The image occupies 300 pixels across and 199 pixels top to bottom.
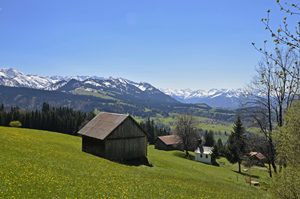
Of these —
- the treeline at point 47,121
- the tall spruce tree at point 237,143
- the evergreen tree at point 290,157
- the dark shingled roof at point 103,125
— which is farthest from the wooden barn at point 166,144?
the evergreen tree at point 290,157

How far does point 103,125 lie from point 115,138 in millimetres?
4120

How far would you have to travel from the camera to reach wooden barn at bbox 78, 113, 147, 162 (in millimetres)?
47312

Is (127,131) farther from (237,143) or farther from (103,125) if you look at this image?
(237,143)

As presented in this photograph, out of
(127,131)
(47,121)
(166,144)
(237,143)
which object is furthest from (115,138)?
(47,121)

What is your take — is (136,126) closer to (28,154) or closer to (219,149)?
(28,154)

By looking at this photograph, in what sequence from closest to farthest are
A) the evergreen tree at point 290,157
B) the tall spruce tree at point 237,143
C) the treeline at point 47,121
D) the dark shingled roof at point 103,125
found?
1. the evergreen tree at point 290,157
2. the dark shingled roof at point 103,125
3. the tall spruce tree at point 237,143
4. the treeline at point 47,121

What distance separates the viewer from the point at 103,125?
166 ft

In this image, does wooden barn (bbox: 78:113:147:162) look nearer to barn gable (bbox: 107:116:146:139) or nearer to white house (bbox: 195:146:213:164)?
barn gable (bbox: 107:116:146:139)

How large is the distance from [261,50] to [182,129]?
92.6m

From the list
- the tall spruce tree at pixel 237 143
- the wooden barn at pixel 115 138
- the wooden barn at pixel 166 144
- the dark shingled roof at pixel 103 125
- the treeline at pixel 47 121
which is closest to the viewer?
the wooden barn at pixel 115 138

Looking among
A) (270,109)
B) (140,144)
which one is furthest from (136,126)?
(270,109)

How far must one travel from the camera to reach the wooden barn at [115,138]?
1863 inches

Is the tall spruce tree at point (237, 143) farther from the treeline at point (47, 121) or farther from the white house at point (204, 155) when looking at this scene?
the treeline at point (47, 121)

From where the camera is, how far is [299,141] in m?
17.3
